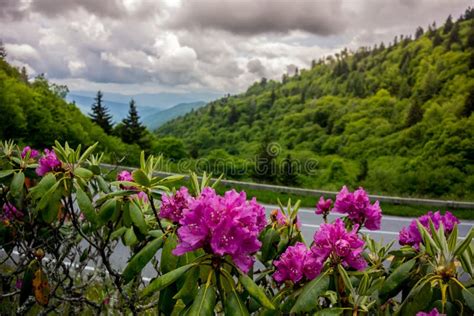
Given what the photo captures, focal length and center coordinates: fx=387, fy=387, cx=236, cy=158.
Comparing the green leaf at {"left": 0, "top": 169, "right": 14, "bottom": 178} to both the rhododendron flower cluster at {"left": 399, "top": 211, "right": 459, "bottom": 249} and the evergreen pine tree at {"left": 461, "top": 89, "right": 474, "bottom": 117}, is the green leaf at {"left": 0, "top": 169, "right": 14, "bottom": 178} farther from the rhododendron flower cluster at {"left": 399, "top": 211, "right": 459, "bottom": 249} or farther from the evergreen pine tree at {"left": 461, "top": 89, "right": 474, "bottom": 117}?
the evergreen pine tree at {"left": 461, "top": 89, "right": 474, "bottom": 117}

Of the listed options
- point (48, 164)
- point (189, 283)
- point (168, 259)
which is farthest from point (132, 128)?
point (189, 283)

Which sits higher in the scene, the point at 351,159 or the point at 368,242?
the point at 368,242

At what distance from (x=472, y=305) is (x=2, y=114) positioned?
1608cm

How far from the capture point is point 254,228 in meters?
0.96

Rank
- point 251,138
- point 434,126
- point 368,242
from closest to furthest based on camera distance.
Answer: point 368,242
point 434,126
point 251,138

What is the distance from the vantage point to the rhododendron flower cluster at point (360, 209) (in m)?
1.55

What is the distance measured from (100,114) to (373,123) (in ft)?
78.3

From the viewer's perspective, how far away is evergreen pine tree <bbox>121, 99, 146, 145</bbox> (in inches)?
1059

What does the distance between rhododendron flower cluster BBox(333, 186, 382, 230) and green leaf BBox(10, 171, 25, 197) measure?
1308mm

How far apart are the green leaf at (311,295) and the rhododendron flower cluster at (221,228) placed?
7.5 inches

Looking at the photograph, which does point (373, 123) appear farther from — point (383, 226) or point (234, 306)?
point (234, 306)

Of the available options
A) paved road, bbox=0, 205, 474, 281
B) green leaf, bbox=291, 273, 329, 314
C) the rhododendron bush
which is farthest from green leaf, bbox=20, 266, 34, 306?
paved road, bbox=0, 205, 474, 281

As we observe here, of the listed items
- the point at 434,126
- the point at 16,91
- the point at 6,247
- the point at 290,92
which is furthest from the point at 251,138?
the point at 6,247

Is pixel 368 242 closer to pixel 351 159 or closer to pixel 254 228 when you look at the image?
pixel 254 228
